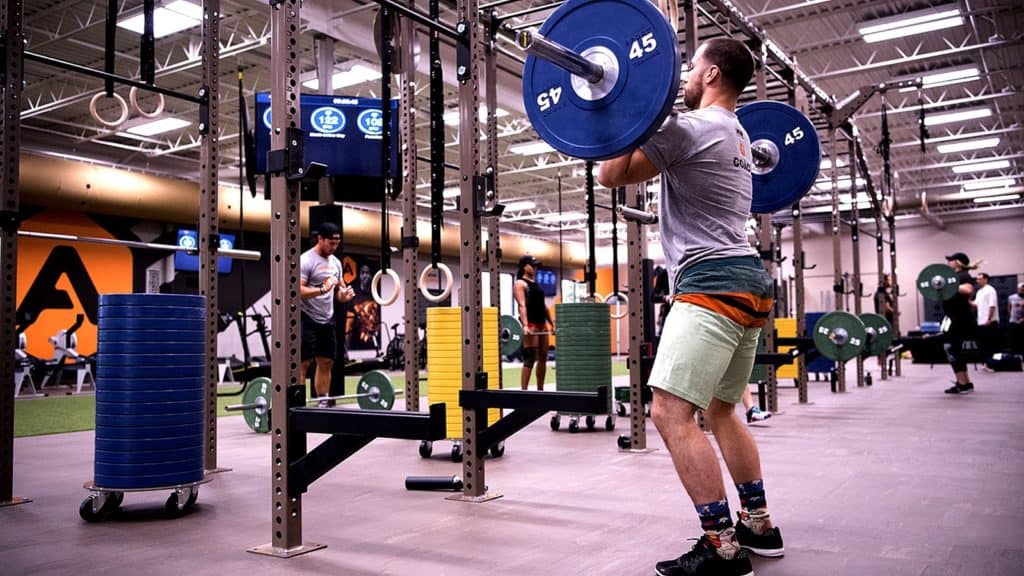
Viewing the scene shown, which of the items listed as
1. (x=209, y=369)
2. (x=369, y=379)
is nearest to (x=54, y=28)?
(x=369, y=379)

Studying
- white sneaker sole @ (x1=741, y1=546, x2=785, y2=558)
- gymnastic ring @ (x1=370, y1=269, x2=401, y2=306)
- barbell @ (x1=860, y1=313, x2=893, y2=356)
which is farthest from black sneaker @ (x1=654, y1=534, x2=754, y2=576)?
barbell @ (x1=860, y1=313, x2=893, y2=356)

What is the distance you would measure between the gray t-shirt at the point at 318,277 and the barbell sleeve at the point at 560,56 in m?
3.10

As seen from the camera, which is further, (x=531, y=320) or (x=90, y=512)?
(x=531, y=320)

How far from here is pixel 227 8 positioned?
8.56 m

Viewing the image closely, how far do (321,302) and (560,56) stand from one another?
3.39 metres

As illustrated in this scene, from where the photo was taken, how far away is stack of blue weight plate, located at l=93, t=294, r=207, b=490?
8.93ft

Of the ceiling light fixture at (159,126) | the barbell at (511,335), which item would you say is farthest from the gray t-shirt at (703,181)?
the ceiling light fixture at (159,126)

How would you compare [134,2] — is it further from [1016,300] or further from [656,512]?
[1016,300]

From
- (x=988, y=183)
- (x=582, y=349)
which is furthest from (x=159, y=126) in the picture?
(x=988, y=183)

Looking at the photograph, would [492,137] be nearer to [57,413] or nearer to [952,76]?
[57,413]

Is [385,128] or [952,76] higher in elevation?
[952,76]

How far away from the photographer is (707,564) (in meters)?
1.90

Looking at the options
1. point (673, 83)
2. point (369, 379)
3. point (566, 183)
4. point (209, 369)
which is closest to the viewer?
point (673, 83)

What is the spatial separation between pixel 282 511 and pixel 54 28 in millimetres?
9028
